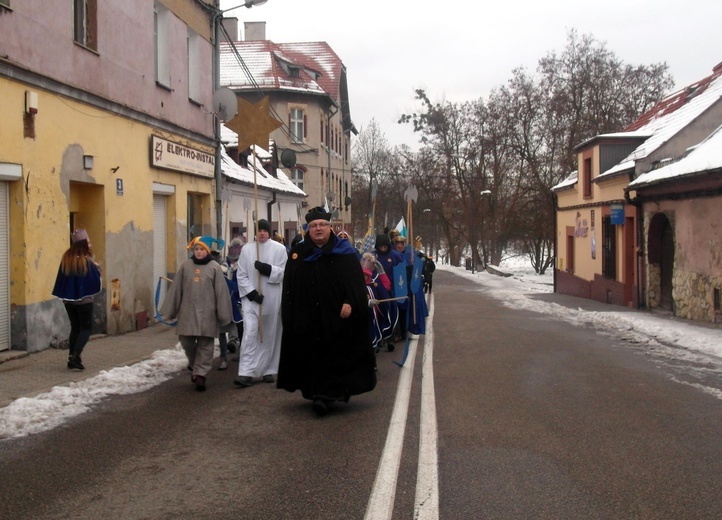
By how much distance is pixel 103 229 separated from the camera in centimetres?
1390

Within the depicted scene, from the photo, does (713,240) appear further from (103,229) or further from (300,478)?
(300,478)

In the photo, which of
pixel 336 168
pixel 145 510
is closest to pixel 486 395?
pixel 145 510

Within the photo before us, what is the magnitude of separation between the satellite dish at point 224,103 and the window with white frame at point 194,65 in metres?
1.20

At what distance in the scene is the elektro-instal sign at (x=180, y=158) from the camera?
16.2 m

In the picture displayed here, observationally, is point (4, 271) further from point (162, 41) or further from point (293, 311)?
point (162, 41)

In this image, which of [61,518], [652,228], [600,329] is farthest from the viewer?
[652,228]

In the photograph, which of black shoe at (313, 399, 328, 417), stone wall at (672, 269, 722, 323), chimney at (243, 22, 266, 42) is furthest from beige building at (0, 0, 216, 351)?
chimney at (243, 22, 266, 42)

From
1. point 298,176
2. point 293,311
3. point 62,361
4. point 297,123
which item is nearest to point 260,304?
point 293,311

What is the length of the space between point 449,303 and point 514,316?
17.4 ft

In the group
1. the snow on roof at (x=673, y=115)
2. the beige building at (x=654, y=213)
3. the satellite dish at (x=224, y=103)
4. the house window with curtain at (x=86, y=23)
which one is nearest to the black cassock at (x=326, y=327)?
the house window with curtain at (x=86, y=23)

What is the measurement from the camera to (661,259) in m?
23.7

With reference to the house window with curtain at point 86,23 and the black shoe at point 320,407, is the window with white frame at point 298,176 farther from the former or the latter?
the black shoe at point 320,407

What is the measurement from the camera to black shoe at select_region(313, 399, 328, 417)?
24.8ft

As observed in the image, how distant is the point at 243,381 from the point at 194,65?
11.4 metres
